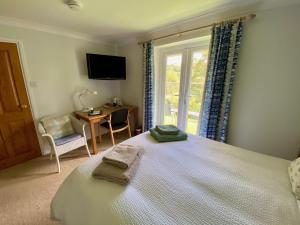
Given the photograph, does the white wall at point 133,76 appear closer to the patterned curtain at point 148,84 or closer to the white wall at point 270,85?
the patterned curtain at point 148,84

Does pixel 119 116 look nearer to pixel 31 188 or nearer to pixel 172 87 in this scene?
pixel 172 87

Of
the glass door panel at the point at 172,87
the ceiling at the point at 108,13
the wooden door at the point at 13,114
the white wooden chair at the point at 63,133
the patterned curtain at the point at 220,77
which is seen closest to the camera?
the ceiling at the point at 108,13

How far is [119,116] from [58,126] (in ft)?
3.47

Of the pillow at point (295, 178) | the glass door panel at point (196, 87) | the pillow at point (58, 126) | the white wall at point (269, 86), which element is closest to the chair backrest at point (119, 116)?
the pillow at point (58, 126)

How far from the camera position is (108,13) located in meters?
1.87

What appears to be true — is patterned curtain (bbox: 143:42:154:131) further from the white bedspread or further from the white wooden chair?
the white bedspread

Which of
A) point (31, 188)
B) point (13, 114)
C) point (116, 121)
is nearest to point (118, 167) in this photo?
point (31, 188)

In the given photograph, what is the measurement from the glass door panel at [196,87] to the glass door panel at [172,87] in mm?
261

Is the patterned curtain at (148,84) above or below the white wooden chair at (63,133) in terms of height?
→ above

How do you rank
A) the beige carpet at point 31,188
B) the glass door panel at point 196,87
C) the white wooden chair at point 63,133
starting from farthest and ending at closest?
the glass door panel at point 196,87 → the white wooden chair at point 63,133 → the beige carpet at point 31,188

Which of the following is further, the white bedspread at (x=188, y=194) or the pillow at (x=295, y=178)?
the pillow at (x=295, y=178)

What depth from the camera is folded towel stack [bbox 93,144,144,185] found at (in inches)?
39.0

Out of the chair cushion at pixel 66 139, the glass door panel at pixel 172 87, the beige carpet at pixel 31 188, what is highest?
the glass door panel at pixel 172 87

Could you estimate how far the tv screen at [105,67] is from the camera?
9.12 feet
